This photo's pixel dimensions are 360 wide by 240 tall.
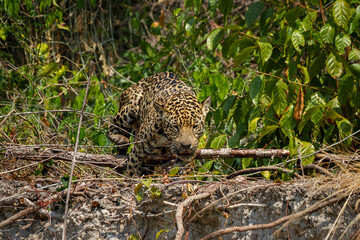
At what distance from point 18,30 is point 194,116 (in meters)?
4.65

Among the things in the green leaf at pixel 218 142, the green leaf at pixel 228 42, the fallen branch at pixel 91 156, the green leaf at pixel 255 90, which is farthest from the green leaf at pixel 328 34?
the green leaf at pixel 218 142

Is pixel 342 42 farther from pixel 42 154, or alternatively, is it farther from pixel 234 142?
pixel 42 154

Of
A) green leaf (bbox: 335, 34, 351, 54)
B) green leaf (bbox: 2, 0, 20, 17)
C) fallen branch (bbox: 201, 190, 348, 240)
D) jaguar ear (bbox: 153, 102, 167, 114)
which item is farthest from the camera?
green leaf (bbox: 2, 0, 20, 17)

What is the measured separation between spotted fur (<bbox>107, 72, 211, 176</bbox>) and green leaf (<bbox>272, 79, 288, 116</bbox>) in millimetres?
1033

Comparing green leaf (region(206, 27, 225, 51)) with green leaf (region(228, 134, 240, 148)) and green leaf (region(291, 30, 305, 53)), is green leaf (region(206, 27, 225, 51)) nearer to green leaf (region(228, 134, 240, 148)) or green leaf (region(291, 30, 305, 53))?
green leaf (region(291, 30, 305, 53))

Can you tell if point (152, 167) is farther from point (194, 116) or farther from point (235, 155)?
point (235, 155)

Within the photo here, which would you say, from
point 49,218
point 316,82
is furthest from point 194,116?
point 49,218

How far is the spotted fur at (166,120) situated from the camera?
5516 mm

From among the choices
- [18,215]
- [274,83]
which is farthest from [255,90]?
[18,215]

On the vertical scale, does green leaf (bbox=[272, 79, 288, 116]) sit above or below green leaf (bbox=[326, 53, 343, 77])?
below

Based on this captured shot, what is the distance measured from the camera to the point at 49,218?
13.7 feet

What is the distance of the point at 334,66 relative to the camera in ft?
14.9

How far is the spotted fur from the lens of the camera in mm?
5516

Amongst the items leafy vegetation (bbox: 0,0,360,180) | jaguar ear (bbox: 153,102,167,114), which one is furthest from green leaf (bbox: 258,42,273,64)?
jaguar ear (bbox: 153,102,167,114)
